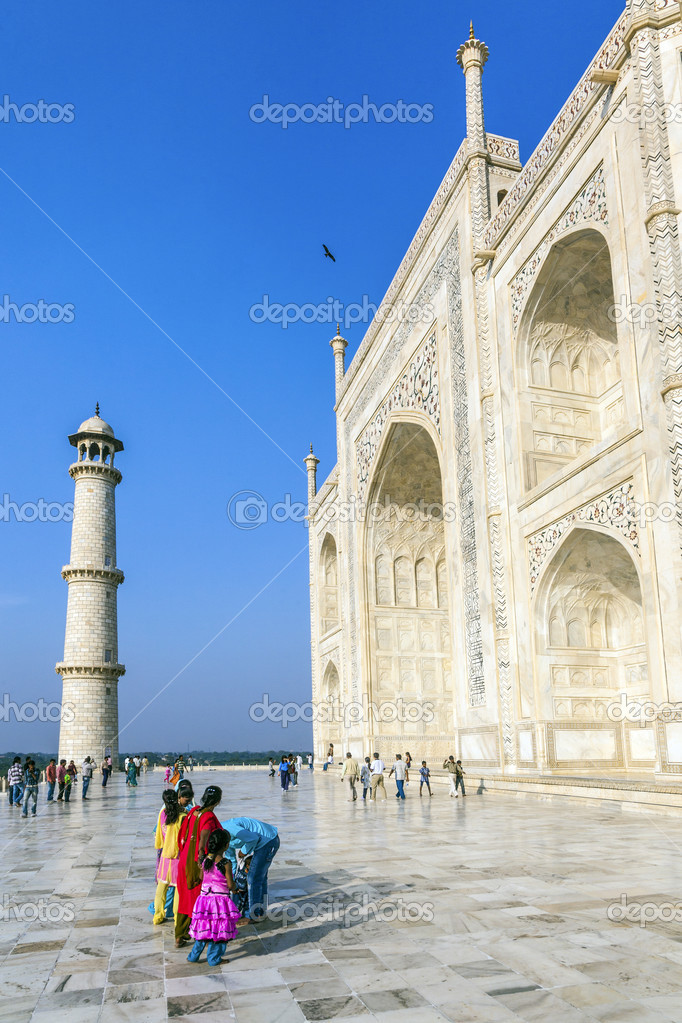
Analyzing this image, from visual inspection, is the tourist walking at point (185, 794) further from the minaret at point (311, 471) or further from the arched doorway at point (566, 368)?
the minaret at point (311, 471)

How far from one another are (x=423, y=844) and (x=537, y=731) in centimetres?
A: 623

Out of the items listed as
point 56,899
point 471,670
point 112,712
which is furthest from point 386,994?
point 112,712

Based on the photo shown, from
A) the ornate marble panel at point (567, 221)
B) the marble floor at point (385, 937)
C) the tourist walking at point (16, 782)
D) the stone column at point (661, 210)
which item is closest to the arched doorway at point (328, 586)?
the tourist walking at point (16, 782)

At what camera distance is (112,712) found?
3033 cm

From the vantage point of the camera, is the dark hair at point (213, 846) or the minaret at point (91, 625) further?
the minaret at point (91, 625)

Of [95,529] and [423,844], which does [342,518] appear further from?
[423,844]

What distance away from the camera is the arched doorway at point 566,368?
47.5 ft

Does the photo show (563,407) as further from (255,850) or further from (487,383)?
(255,850)

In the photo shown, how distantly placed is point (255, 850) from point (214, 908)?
0.94 meters

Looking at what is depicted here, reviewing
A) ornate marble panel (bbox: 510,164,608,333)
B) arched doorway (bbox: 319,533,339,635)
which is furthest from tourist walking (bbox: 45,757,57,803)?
arched doorway (bbox: 319,533,339,635)

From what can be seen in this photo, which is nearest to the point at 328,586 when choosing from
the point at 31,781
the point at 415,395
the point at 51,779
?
the point at 415,395

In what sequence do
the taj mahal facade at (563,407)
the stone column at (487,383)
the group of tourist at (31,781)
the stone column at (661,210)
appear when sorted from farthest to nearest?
the stone column at (487,383), the group of tourist at (31,781), the taj mahal facade at (563,407), the stone column at (661,210)

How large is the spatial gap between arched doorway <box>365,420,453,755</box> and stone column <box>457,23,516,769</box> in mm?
7115

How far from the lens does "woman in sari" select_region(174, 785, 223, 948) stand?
13.7ft
